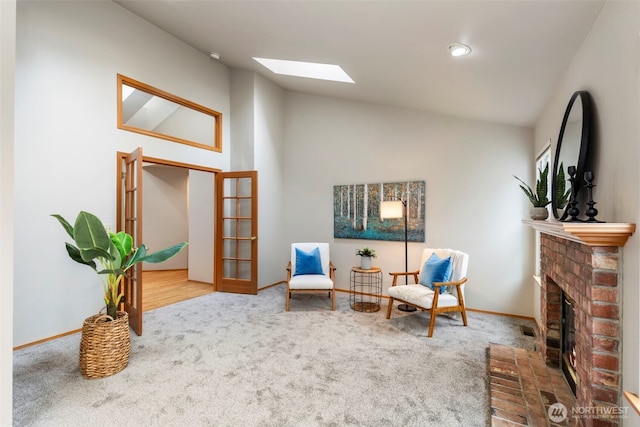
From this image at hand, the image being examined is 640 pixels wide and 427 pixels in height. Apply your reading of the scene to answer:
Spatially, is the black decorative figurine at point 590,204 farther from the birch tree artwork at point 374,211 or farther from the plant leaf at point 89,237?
the plant leaf at point 89,237

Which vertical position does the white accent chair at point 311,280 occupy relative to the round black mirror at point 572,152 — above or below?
below

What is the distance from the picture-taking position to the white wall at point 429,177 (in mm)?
3824

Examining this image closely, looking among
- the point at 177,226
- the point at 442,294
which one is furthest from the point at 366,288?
the point at 177,226

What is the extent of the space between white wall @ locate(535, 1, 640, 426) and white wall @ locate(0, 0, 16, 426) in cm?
294

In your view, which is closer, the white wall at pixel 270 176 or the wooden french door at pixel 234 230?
the wooden french door at pixel 234 230

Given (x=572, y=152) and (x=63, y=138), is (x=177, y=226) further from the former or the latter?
(x=572, y=152)

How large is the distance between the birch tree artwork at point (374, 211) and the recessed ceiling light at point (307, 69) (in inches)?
64.5

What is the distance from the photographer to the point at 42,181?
10.0 feet

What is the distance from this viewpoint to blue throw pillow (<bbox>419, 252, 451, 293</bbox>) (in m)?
3.48

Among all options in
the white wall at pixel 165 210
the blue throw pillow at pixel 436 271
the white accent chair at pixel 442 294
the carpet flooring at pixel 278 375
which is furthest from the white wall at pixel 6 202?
the white wall at pixel 165 210

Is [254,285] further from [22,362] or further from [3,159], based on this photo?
[3,159]

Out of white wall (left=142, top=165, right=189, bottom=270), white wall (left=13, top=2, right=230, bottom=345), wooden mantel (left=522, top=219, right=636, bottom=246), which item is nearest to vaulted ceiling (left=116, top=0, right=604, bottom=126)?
white wall (left=13, top=2, right=230, bottom=345)

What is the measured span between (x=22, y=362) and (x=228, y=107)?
13.5 feet

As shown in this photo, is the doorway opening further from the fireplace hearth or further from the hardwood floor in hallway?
the fireplace hearth
